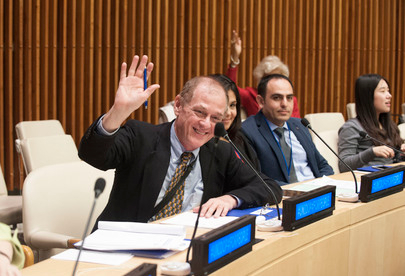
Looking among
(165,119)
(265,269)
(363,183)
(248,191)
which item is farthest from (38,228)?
(165,119)

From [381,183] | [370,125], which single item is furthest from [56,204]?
[370,125]

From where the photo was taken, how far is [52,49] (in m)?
6.75

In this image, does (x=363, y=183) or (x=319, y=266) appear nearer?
(x=319, y=266)

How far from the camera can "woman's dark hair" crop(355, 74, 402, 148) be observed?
15.7ft

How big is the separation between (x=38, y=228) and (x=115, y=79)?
442 centimetres

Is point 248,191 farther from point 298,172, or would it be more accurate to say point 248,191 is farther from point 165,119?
point 165,119

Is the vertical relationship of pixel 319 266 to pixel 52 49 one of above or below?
below

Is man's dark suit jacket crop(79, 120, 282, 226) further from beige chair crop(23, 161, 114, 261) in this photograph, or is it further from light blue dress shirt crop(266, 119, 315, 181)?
light blue dress shirt crop(266, 119, 315, 181)

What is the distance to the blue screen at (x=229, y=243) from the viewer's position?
1.81 m

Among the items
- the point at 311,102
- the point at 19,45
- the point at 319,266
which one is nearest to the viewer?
the point at 319,266

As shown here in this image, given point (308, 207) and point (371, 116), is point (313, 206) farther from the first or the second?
point (371, 116)

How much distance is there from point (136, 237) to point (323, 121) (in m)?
4.40

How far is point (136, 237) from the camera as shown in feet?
6.70

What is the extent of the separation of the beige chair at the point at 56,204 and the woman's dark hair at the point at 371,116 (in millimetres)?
2450
